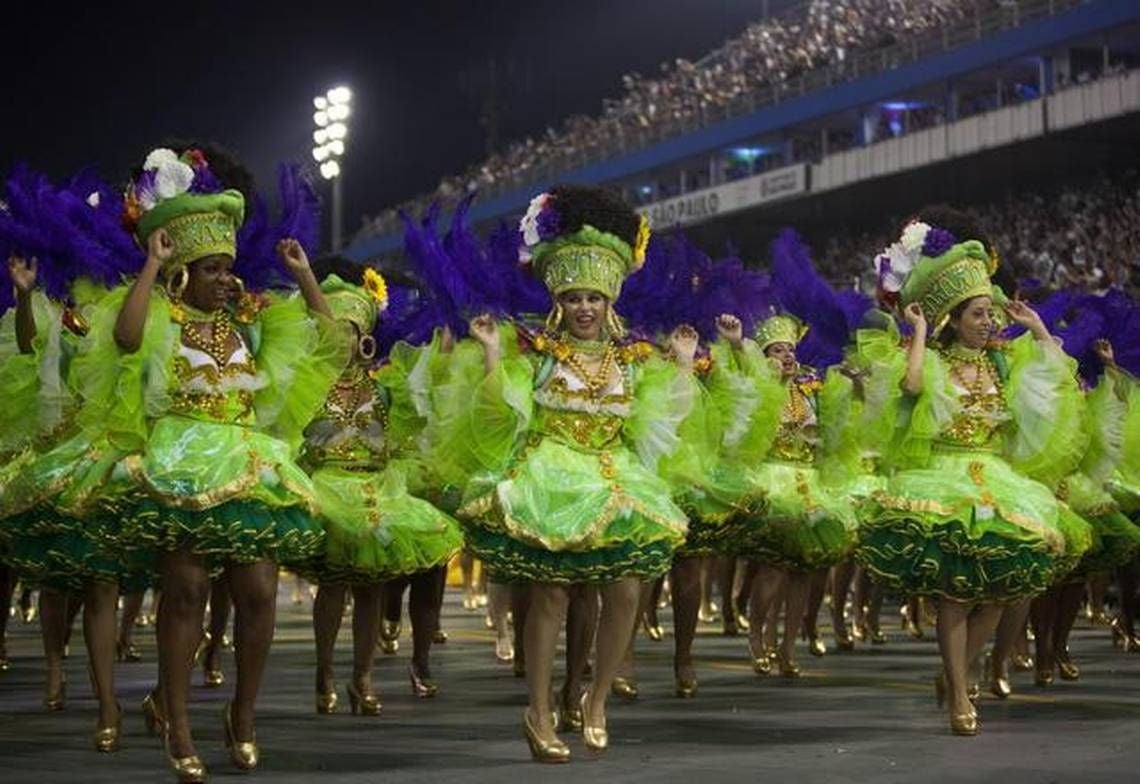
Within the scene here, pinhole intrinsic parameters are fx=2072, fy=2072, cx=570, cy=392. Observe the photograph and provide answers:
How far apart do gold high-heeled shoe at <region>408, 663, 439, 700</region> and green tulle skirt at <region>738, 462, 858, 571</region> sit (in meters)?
2.14

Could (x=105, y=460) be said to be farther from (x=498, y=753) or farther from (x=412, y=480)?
(x=412, y=480)

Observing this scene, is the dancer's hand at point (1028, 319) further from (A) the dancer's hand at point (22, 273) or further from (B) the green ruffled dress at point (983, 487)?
(A) the dancer's hand at point (22, 273)

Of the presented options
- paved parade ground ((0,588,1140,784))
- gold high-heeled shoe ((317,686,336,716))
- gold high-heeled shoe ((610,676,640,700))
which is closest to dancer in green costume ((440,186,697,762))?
paved parade ground ((0,588,1140,784))

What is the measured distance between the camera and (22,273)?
368 inches

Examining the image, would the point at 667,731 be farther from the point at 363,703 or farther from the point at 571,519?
the point at 363,703

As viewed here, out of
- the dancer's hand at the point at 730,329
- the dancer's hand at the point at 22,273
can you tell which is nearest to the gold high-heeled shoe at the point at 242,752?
the dancer's hand at the point at 22,273

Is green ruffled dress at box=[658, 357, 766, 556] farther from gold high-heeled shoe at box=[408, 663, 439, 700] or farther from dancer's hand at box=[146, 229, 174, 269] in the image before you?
dancer's hand at box=[146, 229, 174, 269]

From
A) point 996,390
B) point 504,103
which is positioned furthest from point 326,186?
point 996,390

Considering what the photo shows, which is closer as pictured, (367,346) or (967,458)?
(967,458)

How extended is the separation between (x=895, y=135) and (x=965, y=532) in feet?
82.5

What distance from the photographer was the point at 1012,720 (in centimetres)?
961

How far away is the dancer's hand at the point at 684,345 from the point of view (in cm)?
910

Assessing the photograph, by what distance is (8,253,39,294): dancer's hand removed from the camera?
30.6 ft

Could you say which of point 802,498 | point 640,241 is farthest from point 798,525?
point 640,241
